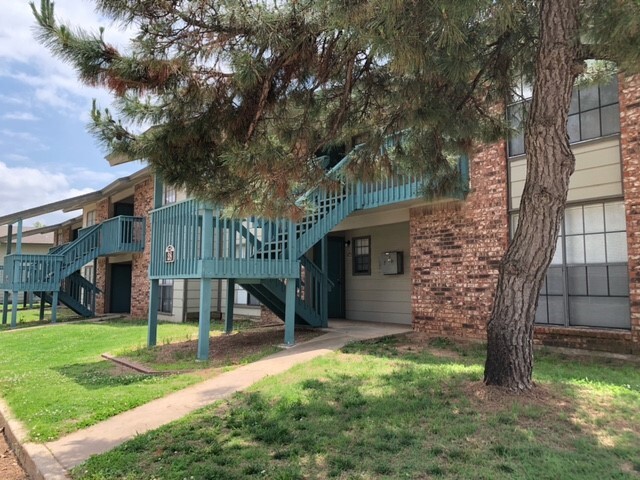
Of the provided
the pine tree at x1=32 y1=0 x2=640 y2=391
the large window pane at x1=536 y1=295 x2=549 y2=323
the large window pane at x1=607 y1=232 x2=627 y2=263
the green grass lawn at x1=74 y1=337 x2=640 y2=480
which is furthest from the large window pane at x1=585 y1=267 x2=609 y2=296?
the pine tree at x1=32 y1=0 x2=640 y2=391

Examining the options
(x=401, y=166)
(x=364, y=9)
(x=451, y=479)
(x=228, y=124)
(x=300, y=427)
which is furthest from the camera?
(x=401, y=166)

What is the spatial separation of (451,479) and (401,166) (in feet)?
15.5

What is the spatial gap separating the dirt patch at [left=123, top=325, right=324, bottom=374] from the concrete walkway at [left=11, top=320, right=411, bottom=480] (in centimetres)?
71

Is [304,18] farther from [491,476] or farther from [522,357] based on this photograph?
[491,476]

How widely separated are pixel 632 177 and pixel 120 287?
20.0 m

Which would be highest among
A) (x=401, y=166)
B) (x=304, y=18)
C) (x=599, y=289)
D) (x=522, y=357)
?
(x=304, y=18)

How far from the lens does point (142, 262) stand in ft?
60.8

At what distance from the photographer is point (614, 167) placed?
25.5 feet

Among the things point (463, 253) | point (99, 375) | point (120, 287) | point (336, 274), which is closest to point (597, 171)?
point (463, 253)

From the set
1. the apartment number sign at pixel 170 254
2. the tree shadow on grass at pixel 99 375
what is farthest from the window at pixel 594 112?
the tree shadow on grass at pixel 99 375

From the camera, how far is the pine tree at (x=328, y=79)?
445cm

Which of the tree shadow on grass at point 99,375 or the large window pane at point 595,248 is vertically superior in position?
the large window pane at point 595,248

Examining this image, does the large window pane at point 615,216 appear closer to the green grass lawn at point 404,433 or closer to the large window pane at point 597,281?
the large window pane at point 597,281

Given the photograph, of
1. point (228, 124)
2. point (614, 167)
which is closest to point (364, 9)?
point (228, 124)
